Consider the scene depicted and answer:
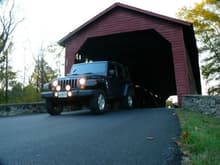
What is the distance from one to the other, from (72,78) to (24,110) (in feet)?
11.1

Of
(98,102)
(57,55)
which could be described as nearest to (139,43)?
(98,102)

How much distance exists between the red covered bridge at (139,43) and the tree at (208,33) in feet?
16.7

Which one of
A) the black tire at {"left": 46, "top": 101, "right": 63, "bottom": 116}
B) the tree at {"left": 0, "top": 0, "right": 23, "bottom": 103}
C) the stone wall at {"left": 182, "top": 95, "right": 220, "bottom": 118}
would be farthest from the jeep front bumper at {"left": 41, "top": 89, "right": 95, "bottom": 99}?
the tree at {"left": 0, "top": 0, "right": 23, "bottom": 103}

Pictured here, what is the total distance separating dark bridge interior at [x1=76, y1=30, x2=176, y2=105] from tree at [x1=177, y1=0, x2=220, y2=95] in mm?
5291

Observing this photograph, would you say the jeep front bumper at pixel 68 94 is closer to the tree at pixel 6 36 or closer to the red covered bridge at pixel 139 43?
the red covered bridge at pixel 139 43

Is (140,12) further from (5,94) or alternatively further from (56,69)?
(56,69)

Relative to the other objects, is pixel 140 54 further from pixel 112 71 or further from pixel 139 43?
pixel 112 71

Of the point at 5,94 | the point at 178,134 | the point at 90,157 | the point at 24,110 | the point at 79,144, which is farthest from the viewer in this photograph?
the point at 5,94

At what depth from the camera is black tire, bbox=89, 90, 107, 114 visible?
8.71 metres

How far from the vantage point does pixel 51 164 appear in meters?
2.90

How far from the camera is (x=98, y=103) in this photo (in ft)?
29.0

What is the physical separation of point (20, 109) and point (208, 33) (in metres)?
21.0

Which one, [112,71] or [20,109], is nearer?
[112,71]

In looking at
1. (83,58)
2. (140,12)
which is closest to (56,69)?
(83,58)
